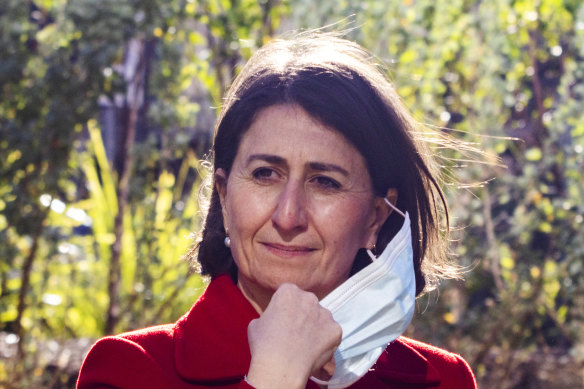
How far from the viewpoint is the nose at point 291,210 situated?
2.32 m

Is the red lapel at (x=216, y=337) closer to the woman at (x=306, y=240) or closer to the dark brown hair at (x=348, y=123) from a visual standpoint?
the woman at (x=306, y=240)

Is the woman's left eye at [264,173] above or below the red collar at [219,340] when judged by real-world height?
above

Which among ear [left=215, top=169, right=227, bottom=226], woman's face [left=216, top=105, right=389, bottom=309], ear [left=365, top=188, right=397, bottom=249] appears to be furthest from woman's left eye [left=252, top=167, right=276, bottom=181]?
ear [left=365, top=188, right=397, bottom=249]

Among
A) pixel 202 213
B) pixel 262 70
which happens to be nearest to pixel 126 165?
pixel 202 213

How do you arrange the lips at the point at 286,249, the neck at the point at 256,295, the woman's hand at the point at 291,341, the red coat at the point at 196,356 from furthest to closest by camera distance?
the neck at the point at 256,295
the lips at the point at 286,249
the red coat at the point at 196,356
the woman's hand at the point at 291,341

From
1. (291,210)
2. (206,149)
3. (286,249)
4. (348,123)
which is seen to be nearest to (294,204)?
(291,210)

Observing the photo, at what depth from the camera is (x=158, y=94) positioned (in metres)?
5.07

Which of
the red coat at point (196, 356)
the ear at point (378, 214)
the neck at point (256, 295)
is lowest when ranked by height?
the red coat at point (196, 356)

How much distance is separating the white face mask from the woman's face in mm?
127

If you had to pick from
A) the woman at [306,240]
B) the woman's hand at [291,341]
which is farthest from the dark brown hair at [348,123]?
the woman's hand at [291,341]

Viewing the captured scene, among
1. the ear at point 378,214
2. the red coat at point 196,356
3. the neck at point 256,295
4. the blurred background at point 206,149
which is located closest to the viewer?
the red coat at point 196,356

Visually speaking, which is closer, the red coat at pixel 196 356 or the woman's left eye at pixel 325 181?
the red coat at pixel 196 356

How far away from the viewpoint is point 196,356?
2.37 metres

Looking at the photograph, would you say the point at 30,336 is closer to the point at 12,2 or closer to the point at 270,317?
the point at 12,2
